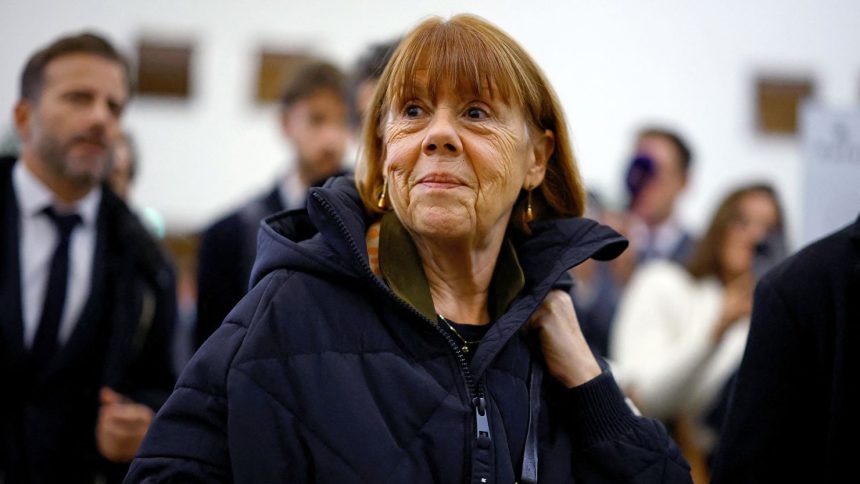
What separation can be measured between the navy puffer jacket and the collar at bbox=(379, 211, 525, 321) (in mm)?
73

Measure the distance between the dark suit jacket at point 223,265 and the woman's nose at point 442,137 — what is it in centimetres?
170

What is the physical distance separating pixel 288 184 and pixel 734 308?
1868 mm

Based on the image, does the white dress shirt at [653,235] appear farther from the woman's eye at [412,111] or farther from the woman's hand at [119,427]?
the woman's eye at [412,111]

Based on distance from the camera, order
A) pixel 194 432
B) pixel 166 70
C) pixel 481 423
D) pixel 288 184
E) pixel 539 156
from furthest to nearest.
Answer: pixel 166 70
pixel 288 184
pixel 539 156
pixel 481 423
pixel 194 432

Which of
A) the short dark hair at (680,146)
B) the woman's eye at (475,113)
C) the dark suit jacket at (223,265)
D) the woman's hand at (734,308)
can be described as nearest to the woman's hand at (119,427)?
the dark suit jacket at (223,265)

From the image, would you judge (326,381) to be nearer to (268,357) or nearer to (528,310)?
(268,357)

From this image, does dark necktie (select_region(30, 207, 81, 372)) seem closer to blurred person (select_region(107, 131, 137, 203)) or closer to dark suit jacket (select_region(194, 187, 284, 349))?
dark suit jacket (select_region(194, 187, 284, 349))

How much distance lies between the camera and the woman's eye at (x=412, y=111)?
2.45 metres

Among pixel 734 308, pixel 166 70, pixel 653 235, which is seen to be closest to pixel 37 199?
pixel 734 308

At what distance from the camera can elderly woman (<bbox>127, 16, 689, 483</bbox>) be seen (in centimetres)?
212

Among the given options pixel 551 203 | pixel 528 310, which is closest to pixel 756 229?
pixel 551 203

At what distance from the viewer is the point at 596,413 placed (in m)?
2.49

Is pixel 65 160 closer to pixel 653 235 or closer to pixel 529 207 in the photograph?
pixel 529 207

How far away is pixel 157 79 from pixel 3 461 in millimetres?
15865
